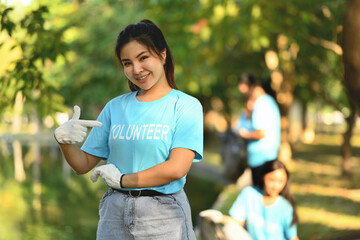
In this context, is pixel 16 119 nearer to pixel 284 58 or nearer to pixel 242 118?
pixel 284 58

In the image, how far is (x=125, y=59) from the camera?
2.34 metres

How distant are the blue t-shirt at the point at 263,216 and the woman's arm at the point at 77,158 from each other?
1871 millimetres

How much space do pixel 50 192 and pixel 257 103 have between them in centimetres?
885

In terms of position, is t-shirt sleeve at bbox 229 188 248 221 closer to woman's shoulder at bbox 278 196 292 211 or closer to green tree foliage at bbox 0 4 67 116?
woman's shoulder at bbox 278 196 292 211

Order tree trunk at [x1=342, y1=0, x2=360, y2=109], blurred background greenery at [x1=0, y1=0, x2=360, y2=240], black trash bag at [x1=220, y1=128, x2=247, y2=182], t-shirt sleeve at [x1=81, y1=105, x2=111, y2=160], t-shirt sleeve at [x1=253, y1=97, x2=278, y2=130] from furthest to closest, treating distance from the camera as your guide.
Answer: black trash bag at [x1=220, y1=128, x2=247, y2=182] < t-shirt sleeve at [x1=253, y1=97, x2=278, y2=130] < tree trunk at [x1=342, y1=0, x2=360, y2=109] < blurred background greenery at [x1=0, y1=0, x2=360, y2=240] < t-shirt sleeve at [x1=81, y1=105, x2=111, y2=160]

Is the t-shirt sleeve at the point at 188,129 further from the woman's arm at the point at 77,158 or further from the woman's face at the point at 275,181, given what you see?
the woman's face at the point at 275,181

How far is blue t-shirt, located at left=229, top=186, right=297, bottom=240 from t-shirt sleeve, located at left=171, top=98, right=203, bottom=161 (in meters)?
1.82

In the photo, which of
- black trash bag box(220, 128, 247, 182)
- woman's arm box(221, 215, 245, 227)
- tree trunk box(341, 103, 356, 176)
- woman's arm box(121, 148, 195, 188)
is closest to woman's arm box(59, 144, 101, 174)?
woman's arm box(121, 148, 195, 188)

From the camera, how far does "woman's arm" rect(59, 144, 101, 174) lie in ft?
7.49

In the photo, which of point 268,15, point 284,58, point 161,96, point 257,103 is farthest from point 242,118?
point 284,58

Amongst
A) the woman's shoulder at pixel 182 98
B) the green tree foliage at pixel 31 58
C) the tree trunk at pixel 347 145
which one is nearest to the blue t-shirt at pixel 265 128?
the green tree foliage at pixel 31 58

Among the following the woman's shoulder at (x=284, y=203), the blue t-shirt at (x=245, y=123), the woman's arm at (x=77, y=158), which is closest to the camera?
the woman's arm at (x=77, y=158)

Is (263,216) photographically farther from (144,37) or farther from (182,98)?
(144,37)

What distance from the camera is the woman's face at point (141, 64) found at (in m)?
2.30
